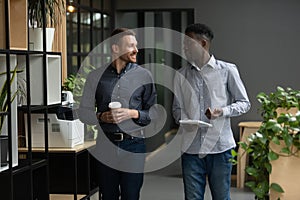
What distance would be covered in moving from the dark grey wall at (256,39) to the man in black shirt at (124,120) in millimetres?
3182

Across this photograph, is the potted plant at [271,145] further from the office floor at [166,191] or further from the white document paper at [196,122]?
the office floor at [166,191]

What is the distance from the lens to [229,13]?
263 inches

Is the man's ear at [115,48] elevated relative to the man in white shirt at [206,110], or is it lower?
elevated

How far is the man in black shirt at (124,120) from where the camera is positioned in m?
3.59

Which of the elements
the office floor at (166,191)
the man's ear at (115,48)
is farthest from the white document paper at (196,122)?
the office floor at (166,191)

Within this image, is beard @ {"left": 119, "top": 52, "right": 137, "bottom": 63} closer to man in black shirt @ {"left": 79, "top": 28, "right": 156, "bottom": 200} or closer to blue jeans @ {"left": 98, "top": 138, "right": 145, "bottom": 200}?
man in black shirt @ {"left": 79, "top": 28, "right": 156, "bottom": 200}

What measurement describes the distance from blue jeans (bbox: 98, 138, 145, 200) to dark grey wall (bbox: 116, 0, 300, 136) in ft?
10.7

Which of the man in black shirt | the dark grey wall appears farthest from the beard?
the dark grey wall

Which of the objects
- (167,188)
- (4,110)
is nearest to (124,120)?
(4,110)

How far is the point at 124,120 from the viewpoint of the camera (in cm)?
355

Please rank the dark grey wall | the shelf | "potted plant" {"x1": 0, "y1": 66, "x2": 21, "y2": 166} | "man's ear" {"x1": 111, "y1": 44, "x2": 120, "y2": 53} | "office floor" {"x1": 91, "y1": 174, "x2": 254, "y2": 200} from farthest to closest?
1. the dark grey wall
2. "office floor" {"x1": 91, "y1": 174, "x2": 254, "y2": 200}
3. the shelf
4. "man's ear" {"x1": 111, "y1": 44, "x2": 120, "y2": 53}
5. "potted plant" {"x1": 0, "y1": 66, "x2": 21, "y2": 166}

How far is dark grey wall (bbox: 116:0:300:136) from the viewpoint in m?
6.61

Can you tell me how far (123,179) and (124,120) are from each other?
39 cm

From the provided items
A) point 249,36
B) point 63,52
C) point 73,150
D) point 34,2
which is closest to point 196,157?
point 73,150
